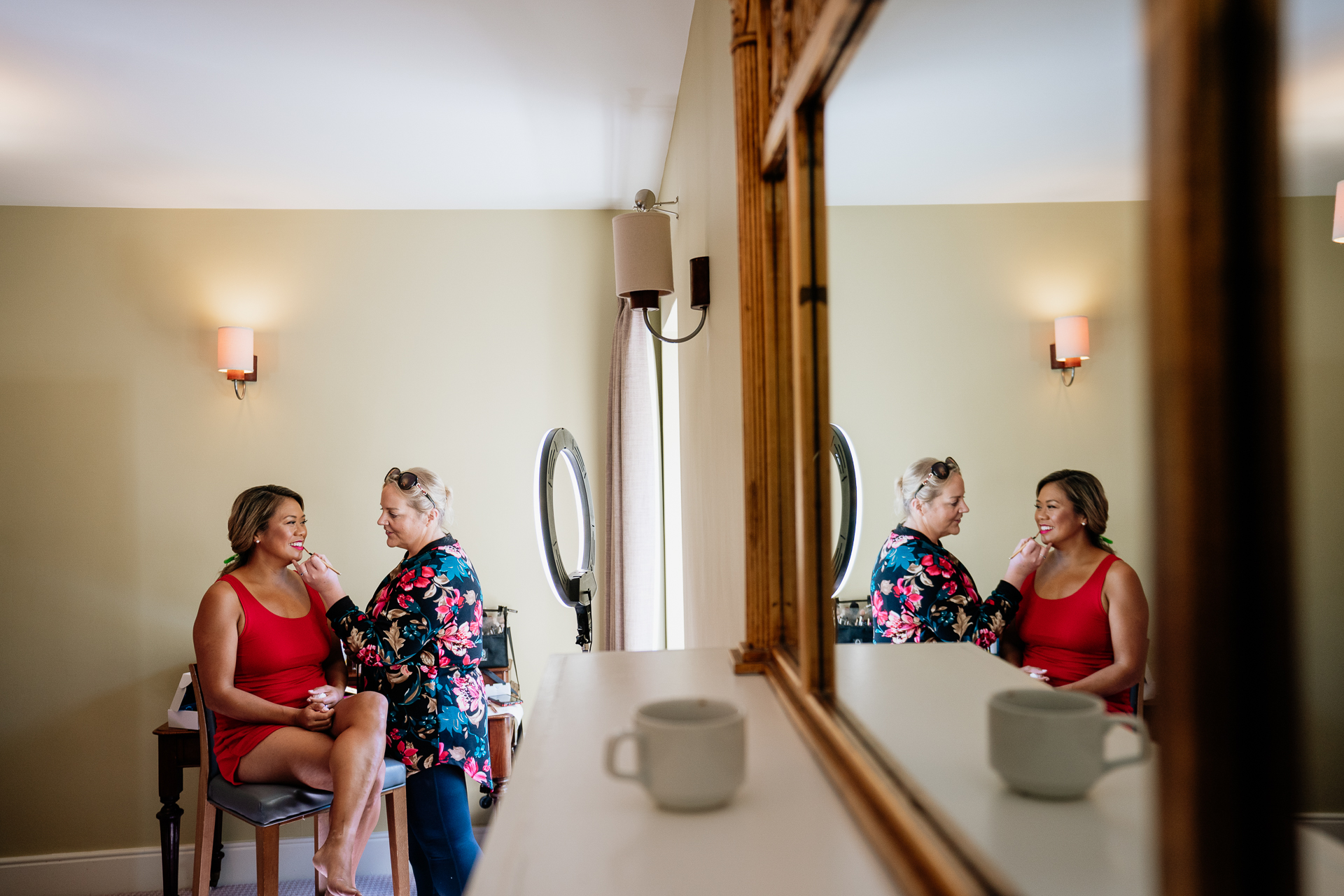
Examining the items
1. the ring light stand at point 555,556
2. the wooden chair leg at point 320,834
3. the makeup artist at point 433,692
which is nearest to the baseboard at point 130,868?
the wooden chair leg at point 320,834

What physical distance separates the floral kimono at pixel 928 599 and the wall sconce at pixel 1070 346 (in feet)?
0.46

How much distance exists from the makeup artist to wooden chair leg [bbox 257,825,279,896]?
519mm

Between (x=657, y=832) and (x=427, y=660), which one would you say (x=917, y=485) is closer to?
(x=657, y=832)

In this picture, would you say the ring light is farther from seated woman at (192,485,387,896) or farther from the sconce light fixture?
seated woman at (192,485,387,896)

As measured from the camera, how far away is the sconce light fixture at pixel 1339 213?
259 millimetres

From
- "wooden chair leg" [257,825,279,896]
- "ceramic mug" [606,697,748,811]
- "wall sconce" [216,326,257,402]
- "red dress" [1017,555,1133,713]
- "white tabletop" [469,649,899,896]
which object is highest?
"wall sconce" [216,326,257,402]

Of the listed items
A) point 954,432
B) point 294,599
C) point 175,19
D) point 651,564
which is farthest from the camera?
point 651,564

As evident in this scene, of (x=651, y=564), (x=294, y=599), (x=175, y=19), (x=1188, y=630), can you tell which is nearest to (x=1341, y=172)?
(x=1188, y=630)

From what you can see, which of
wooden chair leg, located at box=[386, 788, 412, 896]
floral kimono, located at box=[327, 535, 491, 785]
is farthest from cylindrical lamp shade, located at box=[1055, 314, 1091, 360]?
wooden chair leg, located at box=[386, 788, 412, 896]

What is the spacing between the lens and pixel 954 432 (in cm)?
51

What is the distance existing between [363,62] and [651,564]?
2.03 metres

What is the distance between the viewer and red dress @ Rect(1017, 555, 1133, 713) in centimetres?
37

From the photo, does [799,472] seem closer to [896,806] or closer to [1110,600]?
[896,806]

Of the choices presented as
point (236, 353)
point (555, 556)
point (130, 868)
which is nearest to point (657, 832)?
point (555, 556)
